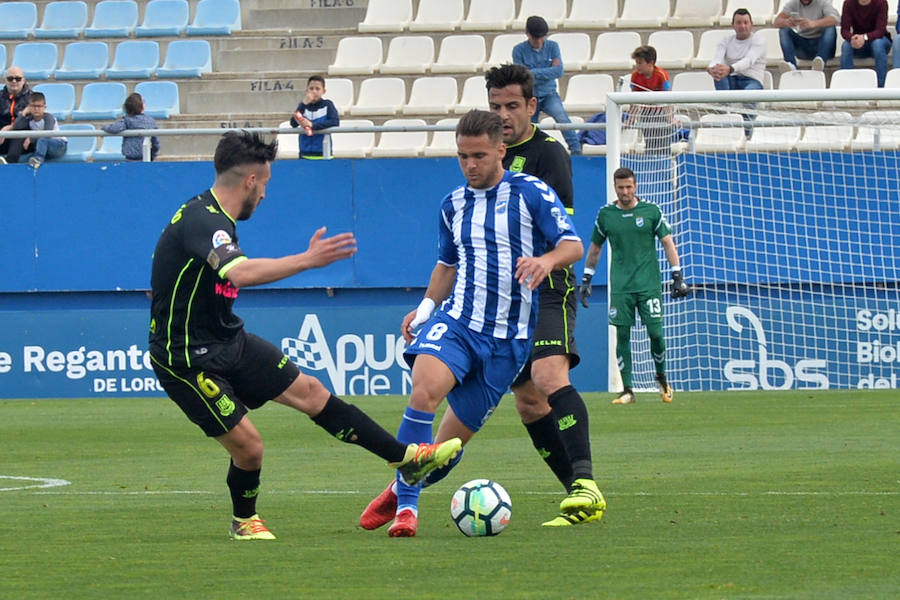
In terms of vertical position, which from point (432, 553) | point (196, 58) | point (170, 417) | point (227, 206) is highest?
point (196, 58)

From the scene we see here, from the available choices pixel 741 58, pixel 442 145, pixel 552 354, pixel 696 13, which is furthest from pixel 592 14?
pixel 552 354

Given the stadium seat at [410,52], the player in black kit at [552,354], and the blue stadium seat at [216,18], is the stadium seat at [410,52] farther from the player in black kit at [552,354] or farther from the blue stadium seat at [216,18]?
the player in black kit at [552,354]

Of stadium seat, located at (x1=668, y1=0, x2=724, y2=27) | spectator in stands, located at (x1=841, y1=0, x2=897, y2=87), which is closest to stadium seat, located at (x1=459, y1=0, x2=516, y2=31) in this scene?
stadium seat, located at (x1=668, y1=0, x2=724, y2=27)

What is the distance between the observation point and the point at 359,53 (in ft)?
74.5

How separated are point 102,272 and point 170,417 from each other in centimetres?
424

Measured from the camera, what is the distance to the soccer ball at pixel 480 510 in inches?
259

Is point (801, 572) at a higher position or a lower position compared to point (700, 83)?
lower

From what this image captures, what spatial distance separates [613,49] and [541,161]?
14405 mm

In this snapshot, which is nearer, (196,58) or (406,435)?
(406,435)

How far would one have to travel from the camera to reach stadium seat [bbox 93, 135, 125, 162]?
20.9m

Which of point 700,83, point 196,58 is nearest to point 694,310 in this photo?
point 700,83

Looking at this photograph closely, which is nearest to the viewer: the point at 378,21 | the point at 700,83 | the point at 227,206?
the point at 227,206

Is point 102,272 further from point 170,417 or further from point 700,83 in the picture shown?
point 700,83

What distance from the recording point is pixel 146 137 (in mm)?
18875
